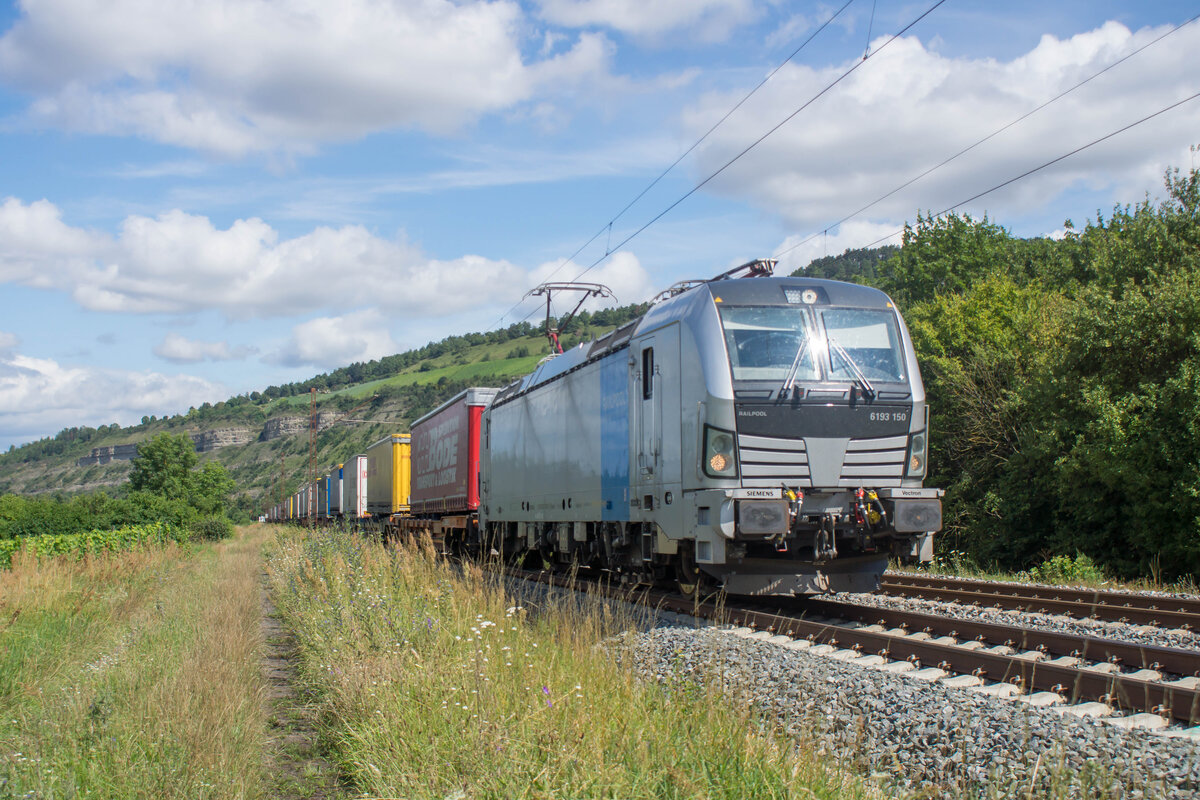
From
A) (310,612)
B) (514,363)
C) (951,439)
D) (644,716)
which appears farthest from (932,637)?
(514,363)

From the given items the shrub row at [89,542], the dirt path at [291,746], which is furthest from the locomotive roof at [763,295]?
the shrub row at [89,542]

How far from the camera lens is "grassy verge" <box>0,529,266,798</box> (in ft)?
14.8

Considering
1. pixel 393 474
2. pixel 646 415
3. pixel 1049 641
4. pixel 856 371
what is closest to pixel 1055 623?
pixel 1049 641

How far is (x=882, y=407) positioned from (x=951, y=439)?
20.0 m

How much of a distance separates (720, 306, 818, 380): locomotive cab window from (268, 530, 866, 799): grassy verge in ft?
10.8

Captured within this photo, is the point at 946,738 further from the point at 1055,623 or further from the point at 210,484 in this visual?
the point at 210,484

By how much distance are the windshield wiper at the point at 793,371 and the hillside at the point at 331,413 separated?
76280 millimetres

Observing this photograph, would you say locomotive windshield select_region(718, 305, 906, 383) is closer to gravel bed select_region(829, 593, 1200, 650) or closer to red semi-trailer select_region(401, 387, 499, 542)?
gravel bed select_region(829, 593, 1200, 650)

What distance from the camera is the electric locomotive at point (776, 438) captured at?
30.3 feet

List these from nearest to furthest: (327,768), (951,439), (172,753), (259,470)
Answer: (172,753) → (327,768) → (951,439) → (259,470)

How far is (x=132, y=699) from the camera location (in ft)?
19.5

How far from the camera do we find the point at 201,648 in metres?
7.62

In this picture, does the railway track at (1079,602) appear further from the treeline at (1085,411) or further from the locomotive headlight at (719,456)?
the treeline at (1085,411)

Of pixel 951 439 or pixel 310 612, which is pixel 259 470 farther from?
pixel 310 612
